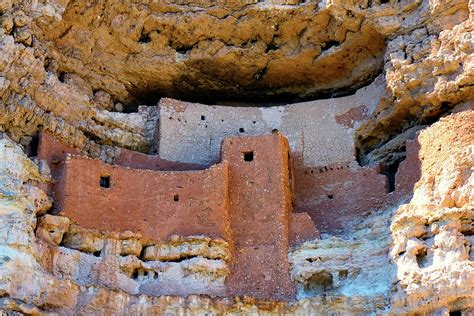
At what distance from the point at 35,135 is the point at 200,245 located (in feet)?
14.7

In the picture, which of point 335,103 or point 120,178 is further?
point 335,103

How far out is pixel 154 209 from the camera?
19.7 meters

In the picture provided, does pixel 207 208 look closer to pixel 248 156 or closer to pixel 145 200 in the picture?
pixel 145 200

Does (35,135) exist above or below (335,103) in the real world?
below

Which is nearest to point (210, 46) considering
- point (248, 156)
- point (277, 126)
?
point (277, 126)

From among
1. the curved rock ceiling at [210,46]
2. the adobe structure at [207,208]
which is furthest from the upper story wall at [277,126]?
the adobe structure at [207,208]

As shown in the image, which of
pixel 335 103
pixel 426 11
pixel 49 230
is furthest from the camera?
pixel 335 103

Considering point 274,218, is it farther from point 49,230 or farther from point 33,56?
point 33,56

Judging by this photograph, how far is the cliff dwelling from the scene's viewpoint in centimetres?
1802

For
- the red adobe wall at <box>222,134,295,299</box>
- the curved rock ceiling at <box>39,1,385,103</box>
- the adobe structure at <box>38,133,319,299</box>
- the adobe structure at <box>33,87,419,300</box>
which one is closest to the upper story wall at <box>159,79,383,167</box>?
the adobe structure at <box>33,87,419,300</box>

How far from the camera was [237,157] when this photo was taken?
20.7 metres

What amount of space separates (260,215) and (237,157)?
1513mm

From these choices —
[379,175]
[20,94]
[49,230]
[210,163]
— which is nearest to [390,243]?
[379,175]

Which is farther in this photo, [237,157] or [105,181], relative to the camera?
[237,157]
